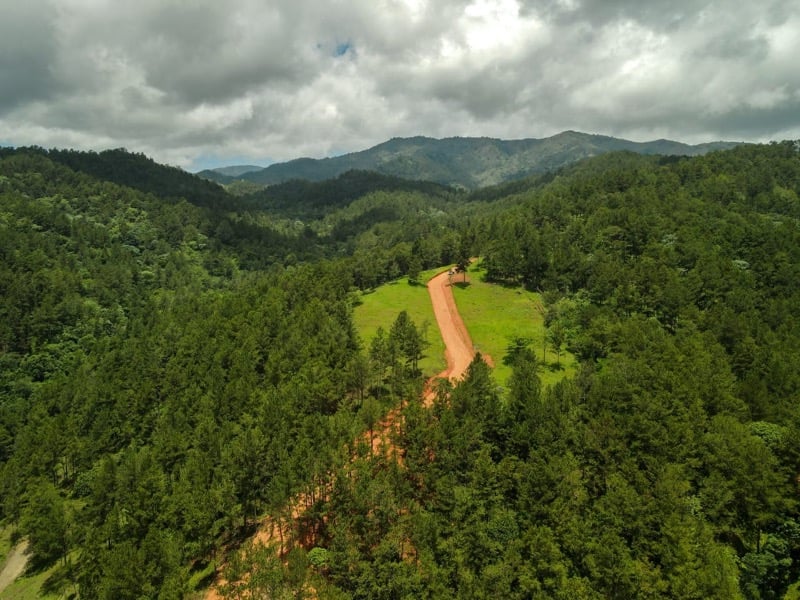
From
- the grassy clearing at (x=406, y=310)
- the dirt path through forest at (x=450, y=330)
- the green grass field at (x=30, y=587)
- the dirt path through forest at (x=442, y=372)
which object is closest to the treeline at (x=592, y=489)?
the dirt path through forest at (x=442, y=372)

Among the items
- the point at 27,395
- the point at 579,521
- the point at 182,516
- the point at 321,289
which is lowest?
the point at 27,395

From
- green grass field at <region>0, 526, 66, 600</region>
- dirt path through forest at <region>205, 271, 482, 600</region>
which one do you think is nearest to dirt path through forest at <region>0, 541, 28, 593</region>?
green grass field at <region>0, 526, 66, 600</region>

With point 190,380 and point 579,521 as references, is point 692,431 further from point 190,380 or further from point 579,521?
point 190,380

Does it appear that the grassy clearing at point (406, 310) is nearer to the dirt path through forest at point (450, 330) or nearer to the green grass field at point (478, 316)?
the green grass field at point (478, 316)

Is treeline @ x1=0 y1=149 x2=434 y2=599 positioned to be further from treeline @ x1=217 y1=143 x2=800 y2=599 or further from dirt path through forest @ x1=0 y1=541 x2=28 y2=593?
treeline @ x1=217 y1=143 x2=800 y2=599

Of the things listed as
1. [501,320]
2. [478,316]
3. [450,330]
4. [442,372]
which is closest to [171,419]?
[442,372]

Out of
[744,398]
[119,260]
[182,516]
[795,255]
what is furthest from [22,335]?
[795,255]

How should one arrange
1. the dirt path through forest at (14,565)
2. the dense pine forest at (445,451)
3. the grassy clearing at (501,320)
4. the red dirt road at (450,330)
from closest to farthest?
the dense pine forest at (445,451) < the dirt path through forest at (14,565) < the grassy clearing at (501,320) < the red dirt road at (450,330)
